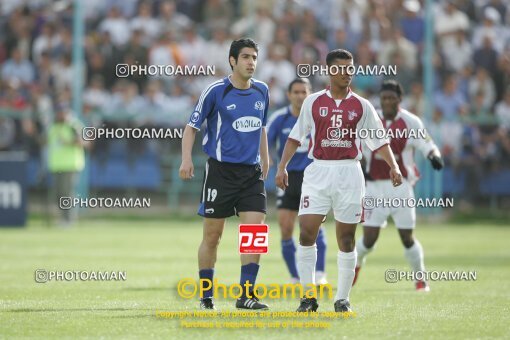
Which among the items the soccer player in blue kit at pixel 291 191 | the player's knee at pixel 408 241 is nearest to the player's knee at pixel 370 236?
the player's knee at pixel 408 241

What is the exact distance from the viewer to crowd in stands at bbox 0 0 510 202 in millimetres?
27531

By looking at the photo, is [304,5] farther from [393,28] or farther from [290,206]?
[290,206]

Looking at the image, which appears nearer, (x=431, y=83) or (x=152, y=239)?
(x=152, y=239)

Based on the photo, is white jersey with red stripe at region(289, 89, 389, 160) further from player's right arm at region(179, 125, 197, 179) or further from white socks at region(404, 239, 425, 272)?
white socks at region(404, 239, 425, 272)

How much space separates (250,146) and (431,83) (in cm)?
1780

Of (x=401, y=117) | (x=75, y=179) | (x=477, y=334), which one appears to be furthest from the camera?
(x=75, y=179)

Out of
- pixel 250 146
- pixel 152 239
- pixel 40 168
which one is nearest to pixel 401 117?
pixel 250 146

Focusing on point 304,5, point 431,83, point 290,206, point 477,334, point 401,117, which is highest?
point 304,5

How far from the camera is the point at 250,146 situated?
11289mm

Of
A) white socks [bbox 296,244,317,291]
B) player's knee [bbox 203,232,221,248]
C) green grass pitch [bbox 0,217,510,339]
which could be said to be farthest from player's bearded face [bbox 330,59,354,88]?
green grass pitch [bbox 0,217,510,339]

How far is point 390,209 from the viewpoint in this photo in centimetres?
1423

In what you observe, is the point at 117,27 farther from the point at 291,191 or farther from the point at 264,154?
the point at 264,154

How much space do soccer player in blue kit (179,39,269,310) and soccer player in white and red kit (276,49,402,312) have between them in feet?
1.67

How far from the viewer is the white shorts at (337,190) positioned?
10781 millimetres
